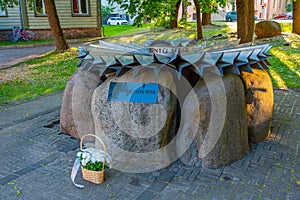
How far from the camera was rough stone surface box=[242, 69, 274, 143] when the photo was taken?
5012 millimetres

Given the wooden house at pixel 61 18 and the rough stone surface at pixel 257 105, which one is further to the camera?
the wooden house at pixel 61 18

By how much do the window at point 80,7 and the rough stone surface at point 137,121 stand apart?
21.2 m

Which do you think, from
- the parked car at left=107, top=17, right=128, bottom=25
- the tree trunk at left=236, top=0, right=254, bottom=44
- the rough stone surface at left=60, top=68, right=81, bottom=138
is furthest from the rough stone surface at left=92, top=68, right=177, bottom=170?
the parked car at left=107, top=17, right=128, bottom=25

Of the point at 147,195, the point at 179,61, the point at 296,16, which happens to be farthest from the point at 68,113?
the point at 296,16

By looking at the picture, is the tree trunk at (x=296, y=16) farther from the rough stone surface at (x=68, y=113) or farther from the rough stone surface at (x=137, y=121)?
the rough stone surface at (x=68, y=113)

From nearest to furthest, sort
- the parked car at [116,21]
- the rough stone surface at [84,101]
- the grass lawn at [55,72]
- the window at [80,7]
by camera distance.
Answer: the rough stone surface at [84,101], the grass lawn at [55,72], the window at [80,7], the parked car at [116,21]

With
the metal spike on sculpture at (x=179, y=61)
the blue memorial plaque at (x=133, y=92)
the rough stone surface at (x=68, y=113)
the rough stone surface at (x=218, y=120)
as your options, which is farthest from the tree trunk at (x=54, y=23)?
the rough stone surface at (x=218, y=120)

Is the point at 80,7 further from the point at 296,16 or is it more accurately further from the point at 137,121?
the point at 137,121

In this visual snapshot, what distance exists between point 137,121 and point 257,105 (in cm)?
212

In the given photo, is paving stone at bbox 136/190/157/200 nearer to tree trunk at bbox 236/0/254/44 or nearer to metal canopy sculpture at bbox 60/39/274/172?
metal canopy sculpture at bbox 60/39/274/172

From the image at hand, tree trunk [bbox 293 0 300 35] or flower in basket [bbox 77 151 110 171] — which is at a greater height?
tree trunk [bbox 293 0 300 35]

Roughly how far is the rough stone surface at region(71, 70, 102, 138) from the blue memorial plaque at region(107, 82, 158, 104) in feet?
2.99

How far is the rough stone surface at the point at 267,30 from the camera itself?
52.6 feet

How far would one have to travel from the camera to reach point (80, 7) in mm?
24266
